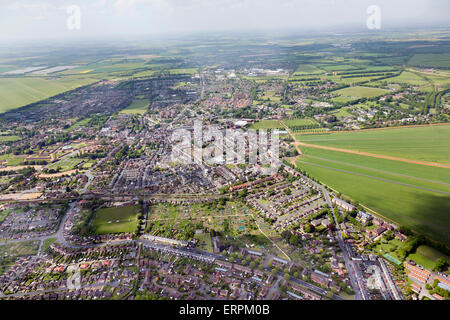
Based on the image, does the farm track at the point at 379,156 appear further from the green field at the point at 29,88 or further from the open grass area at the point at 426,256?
the green field at the point at 29,88

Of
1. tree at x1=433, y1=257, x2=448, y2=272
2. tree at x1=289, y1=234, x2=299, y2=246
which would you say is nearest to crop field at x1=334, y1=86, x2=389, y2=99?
tree at x1=433, y1=257, x2=448, y2=272

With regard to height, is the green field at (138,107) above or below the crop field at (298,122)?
above

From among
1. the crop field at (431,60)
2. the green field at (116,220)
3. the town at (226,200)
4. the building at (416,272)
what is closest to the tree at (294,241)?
the town at (226,200)

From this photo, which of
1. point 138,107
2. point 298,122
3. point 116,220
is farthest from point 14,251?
point 138,107

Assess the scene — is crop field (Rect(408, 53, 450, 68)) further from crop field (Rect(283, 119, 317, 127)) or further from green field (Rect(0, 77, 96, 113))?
green field (Rect(0, 77, 96, 113))

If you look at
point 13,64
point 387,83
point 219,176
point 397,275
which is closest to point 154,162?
point 219,176

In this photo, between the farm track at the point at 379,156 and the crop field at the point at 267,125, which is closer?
the farm track at the point at 379,156
